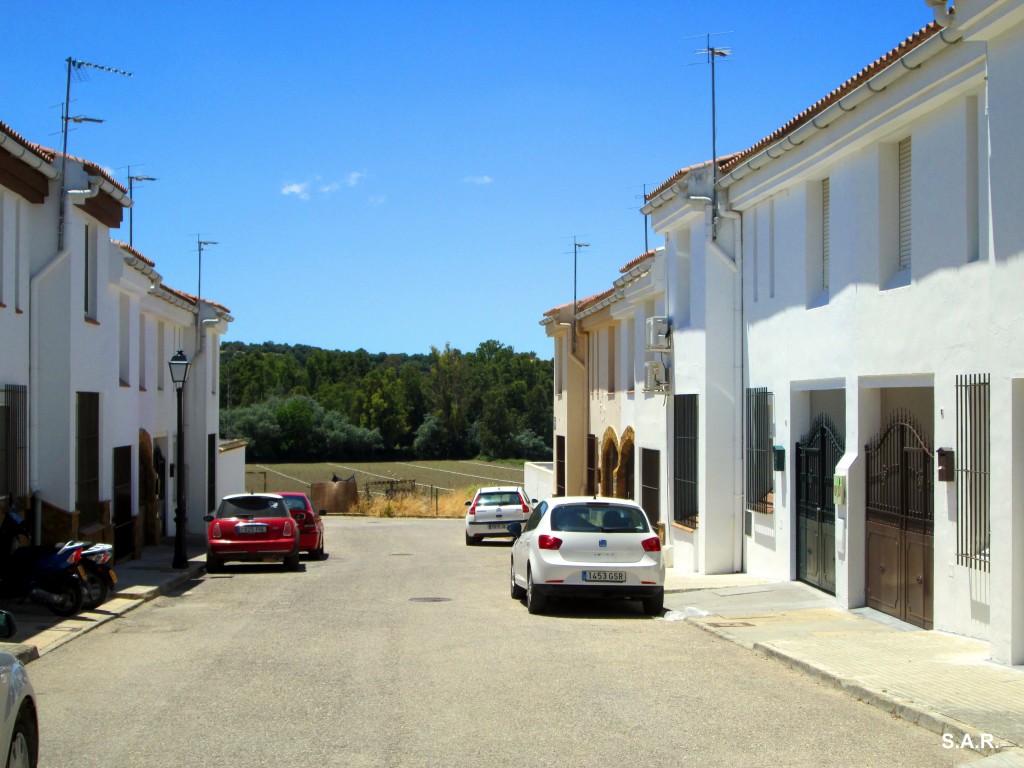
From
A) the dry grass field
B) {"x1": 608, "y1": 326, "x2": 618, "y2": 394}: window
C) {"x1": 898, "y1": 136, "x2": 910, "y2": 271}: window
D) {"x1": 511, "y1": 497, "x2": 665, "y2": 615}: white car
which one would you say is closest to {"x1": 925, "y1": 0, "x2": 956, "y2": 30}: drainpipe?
{"x1": 898, "y1": 136, "x2": 910, "y2": 271}: window

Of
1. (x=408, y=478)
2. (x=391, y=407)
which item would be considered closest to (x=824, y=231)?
(x=408, y=478)

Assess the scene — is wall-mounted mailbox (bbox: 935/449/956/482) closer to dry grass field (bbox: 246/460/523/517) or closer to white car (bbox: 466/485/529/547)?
white car (bbox: 466/485/529/547)

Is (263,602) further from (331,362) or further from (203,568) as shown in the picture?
(331,362)

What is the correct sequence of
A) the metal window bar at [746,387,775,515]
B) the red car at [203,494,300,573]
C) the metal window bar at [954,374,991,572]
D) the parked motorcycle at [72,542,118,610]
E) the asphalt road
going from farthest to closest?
the red car at [203,494,300,573] → the metal window bar at [746,387,775,515] → the parked motorcycle at [72,542,118,610] → the metal window bar at [954,374,991,572] → the asphalt road

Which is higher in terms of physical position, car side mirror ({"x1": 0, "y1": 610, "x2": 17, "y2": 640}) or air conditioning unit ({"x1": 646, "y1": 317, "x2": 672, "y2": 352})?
air conditioning unit ({"x1": 646, "y1": 317, "x2": 672, "y2": 352})

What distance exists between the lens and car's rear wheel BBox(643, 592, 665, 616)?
46.0 feet

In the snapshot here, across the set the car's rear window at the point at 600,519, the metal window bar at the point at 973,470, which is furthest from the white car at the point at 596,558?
the metal window bar at the point at 973,470

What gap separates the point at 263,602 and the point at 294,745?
8.78 m

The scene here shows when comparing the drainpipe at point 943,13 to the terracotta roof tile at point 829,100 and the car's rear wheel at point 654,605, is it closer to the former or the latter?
the terracotta roof tile at point 829,100

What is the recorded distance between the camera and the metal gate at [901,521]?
38.8 feet

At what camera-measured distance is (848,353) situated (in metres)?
13.5

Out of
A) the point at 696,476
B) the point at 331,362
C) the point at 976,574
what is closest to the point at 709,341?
the point at 696,476

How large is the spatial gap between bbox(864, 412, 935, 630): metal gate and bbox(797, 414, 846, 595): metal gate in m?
1.21

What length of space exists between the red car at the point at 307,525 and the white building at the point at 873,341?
26.5 ft
